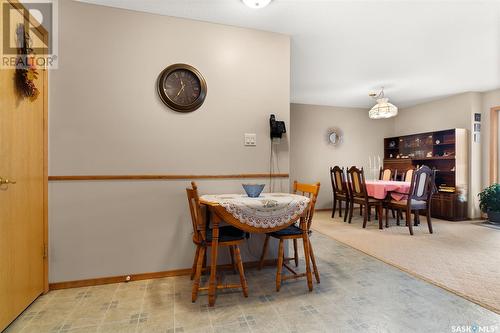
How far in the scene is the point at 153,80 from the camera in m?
2.22

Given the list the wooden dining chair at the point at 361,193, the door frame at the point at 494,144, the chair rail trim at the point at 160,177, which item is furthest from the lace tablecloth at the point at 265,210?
the door frame at the point at 494,144

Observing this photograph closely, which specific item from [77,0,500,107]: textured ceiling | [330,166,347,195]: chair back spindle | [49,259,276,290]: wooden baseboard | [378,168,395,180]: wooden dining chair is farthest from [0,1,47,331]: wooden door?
[378,168,395,180]: wooden dining chair

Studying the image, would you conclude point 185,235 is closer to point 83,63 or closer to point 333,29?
point 83,63

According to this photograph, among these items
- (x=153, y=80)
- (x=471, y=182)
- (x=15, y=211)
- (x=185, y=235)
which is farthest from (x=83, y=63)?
(x=471, y=182)

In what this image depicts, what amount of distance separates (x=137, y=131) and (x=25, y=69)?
0.80 metres

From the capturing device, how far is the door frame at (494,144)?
4.48 m

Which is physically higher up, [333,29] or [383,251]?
[333,29]

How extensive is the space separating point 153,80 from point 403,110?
590cm

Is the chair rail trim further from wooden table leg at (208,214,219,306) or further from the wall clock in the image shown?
the wall clock

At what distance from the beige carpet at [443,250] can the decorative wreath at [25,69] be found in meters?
3.40

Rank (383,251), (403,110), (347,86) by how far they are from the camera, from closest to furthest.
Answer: (383,251), (347,86), (403,110)

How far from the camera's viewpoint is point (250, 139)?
2.46 metres

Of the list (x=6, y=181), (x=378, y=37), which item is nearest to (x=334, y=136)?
(x=378, y=37)

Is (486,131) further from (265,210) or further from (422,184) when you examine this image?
(265,210)
